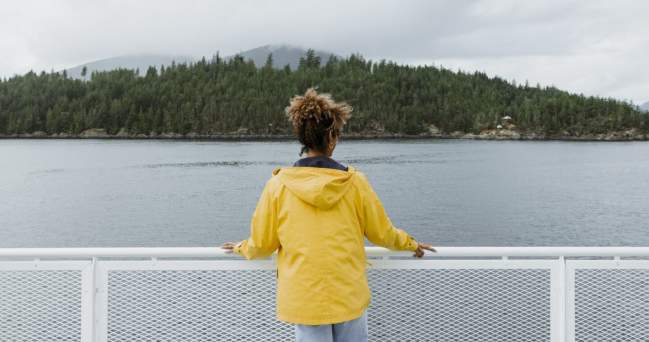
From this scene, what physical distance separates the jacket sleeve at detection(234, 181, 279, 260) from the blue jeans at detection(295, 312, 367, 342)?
369 mm

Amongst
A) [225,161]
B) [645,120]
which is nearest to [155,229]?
[225,161]

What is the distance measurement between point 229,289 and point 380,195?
155 feet

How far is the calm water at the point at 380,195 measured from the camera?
32875mm

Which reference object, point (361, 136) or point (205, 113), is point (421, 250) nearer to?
point (205, 113)

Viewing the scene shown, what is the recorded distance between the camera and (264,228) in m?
2.76

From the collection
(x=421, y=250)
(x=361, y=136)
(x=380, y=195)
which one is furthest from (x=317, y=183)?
(x=361, y=136)

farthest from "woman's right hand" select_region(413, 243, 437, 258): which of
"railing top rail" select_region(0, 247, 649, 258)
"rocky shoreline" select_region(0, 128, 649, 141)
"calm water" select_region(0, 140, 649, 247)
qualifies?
"rocky shoreline" select_region(0, 128, 649, 141)

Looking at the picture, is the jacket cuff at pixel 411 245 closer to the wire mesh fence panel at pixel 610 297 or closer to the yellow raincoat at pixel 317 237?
the yellow raincoat at pixel 317 237

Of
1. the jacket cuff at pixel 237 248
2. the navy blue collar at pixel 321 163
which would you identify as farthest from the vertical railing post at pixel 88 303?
the navy blue collar at pixel 321 163

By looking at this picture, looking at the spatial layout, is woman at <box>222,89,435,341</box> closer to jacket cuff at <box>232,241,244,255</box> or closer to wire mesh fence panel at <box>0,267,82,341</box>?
jacket cuff at <box>232,241,244,255</box>

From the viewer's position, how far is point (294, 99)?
9.06ft

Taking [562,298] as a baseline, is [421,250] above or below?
above

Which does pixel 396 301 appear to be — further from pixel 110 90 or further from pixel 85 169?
pixel 110 90

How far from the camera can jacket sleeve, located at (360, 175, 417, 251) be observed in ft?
8.99
